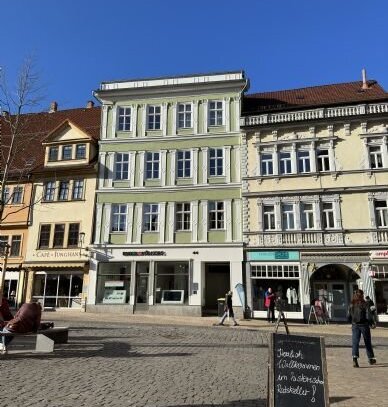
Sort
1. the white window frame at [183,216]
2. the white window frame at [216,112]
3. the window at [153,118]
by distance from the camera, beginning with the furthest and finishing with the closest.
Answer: the window at [153,118] → the white window frame at [216,112] → the white window frame at [183,216]

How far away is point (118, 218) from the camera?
98.2 feet

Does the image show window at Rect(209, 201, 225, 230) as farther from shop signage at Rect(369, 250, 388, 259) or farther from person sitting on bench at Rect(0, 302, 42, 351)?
person sitting on bench at Rect(0, 302, 42, 351)

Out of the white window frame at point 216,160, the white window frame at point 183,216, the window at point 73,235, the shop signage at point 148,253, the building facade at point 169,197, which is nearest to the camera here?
the building facade at point 169,197

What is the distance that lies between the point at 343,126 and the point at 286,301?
11546mm

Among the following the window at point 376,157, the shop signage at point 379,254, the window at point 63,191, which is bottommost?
the shop signage at point 379,254

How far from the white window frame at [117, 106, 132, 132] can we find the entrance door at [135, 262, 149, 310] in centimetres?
1017

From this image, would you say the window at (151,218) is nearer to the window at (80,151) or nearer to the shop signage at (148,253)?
the shop signage at (148,253)

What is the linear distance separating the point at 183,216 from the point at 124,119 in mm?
8951

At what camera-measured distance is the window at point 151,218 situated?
29266 mm

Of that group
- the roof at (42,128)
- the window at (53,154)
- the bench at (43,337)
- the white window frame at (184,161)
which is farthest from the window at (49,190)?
the bench at (43,337)

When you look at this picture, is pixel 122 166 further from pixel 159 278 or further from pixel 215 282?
pixel 215 282

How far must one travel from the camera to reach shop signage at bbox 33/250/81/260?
1173 inches

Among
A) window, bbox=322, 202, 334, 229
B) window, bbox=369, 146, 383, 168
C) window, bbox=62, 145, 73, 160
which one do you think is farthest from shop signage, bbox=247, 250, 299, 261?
window, bbox=62, 145, 73, 160

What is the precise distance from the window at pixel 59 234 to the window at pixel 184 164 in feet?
30.2
